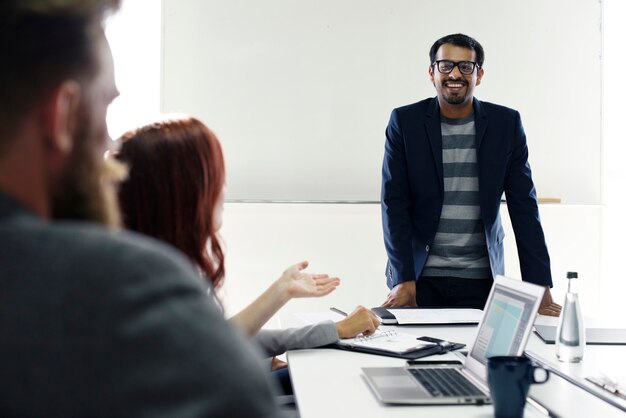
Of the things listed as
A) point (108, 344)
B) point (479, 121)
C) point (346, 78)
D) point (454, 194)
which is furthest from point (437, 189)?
point (108, 344)

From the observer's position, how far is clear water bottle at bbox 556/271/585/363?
5.80 feet

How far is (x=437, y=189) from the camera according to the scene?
9.48ft

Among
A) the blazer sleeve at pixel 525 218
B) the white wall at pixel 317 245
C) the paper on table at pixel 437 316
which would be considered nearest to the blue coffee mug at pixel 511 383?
the paper on table at pixel 437 316

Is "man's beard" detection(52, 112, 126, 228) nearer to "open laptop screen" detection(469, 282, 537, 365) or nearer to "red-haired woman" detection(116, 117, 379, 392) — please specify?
"red-haired woman" detection(116, 117, 379, 392)

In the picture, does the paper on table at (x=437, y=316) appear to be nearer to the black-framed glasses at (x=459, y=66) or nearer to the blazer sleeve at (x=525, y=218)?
the blazer sleeve at (x=525, y=218)

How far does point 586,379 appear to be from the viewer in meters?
1.59

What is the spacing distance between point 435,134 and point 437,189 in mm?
236

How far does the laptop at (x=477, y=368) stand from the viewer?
1.42 metres

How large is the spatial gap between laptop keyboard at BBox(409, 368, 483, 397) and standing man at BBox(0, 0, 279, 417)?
981 mm

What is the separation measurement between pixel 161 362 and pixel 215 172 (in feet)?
3.47

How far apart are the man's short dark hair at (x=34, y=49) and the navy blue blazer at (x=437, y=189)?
7.65ft

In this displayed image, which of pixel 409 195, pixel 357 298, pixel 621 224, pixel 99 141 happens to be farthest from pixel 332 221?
pixel 99 141

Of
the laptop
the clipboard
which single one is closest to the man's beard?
the laptop

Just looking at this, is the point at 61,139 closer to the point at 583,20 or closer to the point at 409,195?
the point at 409,195
